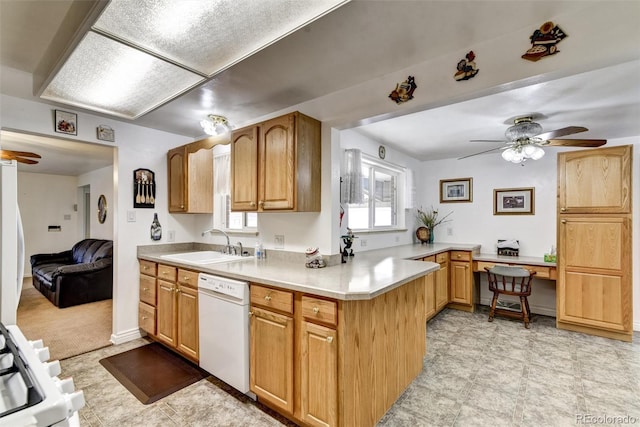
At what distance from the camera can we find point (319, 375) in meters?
1.68

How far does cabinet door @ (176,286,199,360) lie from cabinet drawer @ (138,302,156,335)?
20.0 inches

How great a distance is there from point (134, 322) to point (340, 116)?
3016mm

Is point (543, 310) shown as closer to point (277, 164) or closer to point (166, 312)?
point (277, 164)

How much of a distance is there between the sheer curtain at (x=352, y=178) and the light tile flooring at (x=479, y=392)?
5.50 ft

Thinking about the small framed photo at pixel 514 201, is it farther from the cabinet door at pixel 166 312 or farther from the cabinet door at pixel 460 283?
the cabinet door at pixel 166 312

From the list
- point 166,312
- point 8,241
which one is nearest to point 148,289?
point 166,312

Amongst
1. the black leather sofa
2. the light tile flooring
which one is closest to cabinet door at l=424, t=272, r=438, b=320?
the light tile flooring

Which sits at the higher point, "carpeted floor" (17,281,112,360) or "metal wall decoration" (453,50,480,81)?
"metal wall decoration" (453,50,480,81)

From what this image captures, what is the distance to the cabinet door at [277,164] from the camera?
91.2 inches

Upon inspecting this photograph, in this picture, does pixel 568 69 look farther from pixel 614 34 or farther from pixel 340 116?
pixel 340 116

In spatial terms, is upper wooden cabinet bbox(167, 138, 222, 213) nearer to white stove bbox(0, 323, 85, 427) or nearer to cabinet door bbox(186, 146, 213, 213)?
cabinet door bbox(186, 146, 213, 213)

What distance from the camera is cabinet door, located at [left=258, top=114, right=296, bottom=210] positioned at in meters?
2.32

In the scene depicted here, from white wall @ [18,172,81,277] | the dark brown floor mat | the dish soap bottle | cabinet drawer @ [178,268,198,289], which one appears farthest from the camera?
white wall @ [18,172,81,277]

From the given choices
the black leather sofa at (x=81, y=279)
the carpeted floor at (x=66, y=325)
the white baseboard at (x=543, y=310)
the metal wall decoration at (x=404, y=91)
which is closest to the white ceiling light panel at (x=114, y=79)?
the metal wall decoration at (x=404, y=91)
